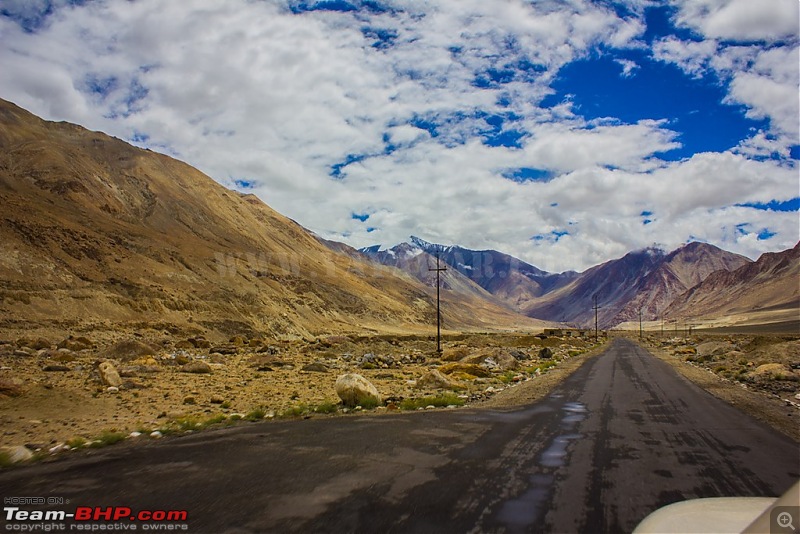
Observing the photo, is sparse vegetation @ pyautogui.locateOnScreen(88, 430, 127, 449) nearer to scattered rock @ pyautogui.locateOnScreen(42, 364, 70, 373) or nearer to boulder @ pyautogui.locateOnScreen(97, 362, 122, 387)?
boulder @ pyautogui.locateOnScreen(97, 362, 122, 387)

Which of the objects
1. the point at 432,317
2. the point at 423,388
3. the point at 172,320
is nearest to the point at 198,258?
the point at 172,320

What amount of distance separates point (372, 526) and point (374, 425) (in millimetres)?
6248

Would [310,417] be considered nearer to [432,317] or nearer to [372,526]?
[372,526]

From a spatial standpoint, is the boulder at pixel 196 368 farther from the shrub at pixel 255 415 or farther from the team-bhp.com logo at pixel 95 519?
the team-bhp.com logo at pixel 95 519

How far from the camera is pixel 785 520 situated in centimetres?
280

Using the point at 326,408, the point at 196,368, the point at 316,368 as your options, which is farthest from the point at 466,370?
the point at 196,368

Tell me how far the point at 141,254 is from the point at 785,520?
82253 mm

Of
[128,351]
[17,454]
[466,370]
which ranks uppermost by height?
[17,454]

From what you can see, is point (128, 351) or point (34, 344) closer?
point (128, 351)

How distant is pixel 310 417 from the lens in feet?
43.3

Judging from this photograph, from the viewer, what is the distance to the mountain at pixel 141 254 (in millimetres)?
52656

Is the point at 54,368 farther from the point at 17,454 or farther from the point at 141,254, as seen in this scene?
the point at 141,254

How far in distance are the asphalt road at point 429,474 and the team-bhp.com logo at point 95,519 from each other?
11 cm

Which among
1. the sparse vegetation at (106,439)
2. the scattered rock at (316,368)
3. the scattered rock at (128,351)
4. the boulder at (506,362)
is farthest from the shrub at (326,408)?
the scattered rock at (128,351)
